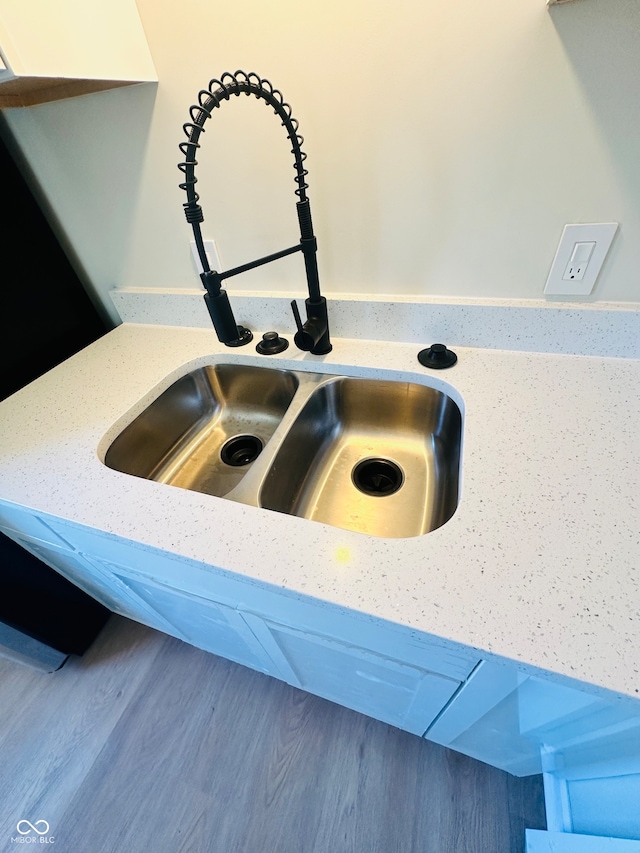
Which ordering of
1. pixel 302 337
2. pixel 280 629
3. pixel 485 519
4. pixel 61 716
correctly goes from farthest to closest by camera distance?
pixel 61 716 < pixel 302 337 < pixel 280 629 < pixel 485 519

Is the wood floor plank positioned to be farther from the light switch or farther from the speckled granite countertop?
the light switch

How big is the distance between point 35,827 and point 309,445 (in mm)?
1350

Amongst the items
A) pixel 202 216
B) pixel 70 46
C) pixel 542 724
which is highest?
pixel 70 46

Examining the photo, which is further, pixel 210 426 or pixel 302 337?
pixel 210 426

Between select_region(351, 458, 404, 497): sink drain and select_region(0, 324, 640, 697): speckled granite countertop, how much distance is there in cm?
22

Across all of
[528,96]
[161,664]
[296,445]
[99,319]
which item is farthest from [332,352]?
[161,664]

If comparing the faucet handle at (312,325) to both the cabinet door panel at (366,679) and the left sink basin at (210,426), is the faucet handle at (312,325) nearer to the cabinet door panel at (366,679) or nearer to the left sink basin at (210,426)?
the left sink basin at (210,426)

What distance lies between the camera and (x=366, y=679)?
2.50 ft

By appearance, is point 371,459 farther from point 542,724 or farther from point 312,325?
point 542,724

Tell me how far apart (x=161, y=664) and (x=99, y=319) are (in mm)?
1255

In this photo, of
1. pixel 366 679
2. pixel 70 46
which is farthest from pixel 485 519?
pixel 70 46

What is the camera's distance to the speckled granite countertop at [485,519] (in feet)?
1.39

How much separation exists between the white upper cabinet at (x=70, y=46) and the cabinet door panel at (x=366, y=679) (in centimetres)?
101

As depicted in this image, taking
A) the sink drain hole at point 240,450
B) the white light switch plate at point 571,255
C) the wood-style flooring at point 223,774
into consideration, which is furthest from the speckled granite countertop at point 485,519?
the wood-style flooring at point 223,774
